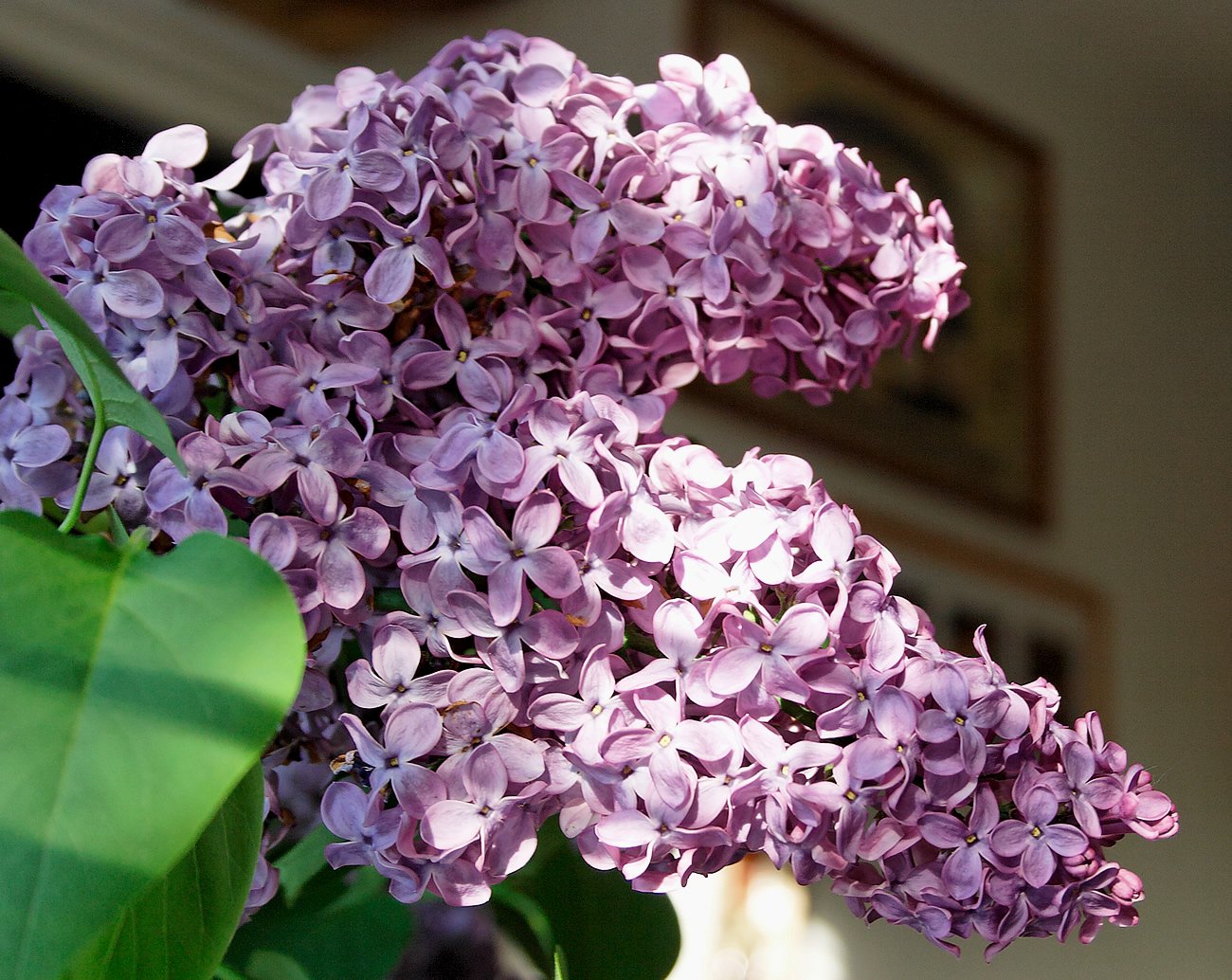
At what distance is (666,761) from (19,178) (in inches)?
54.7

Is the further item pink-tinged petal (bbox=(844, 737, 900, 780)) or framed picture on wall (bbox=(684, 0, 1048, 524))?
framed picture on wall (bbox=(684, 0, 1048, 524))

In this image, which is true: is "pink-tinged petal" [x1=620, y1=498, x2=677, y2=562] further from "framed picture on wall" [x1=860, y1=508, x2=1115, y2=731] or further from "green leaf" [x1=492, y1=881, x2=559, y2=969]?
"framed picture on wall" [x1=860, y1=508, x2=1115, y2=731]

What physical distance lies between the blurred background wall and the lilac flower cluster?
4.00 ft

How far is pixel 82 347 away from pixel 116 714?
0.09 meters

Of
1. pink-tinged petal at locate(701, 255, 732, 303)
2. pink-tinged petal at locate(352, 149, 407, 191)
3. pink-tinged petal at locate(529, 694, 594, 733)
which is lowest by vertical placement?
pink-tinged petal at locate(529, 694, 594, 733)

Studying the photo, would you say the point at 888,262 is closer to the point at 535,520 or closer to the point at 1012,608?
the point at 535,520

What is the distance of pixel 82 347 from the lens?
9.8 inches

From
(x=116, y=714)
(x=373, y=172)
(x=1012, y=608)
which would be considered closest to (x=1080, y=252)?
(x=1012, y=608)

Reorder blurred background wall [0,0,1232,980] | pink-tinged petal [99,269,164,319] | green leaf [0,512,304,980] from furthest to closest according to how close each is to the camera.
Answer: blurred background wall [0,0,1232,980], pink-tinged petal [99,269,164,319], green leaf [0,512,304,980]

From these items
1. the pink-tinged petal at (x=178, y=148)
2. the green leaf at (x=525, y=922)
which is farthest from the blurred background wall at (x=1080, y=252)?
the pink-tinged petal at (x=178, y=148)

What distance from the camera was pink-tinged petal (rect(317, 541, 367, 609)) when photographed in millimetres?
256

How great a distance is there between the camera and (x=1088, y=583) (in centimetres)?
215

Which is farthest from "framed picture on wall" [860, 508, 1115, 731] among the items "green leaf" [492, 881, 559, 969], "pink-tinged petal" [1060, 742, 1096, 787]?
"pink-tinged petal" [1060, 742, 1096, 787]

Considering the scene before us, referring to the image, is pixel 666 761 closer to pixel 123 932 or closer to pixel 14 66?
pixel 123 932
